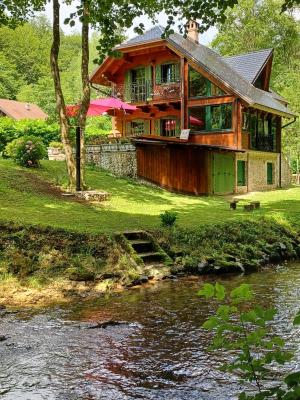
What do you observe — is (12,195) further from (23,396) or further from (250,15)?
(250,15)

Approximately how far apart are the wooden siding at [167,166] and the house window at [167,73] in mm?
7446

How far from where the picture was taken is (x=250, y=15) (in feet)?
150

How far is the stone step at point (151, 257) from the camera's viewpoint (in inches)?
451

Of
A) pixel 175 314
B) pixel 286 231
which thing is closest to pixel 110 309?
pixel 175 314

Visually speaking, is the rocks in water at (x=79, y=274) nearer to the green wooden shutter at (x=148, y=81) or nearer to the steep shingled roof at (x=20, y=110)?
the green wooden shutter at (x=148, y=81)

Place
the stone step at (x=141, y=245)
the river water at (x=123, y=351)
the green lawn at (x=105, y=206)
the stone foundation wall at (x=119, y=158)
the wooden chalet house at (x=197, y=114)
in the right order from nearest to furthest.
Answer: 1. the river water at (x=123, y=351)
2. the stone step at (x=141, y=245)
3. the green lawn at (x=105, y=206)
4. the stone foundation wall at (x=119, y=158)
5. the wooden chalet house at (x=197, y=114)

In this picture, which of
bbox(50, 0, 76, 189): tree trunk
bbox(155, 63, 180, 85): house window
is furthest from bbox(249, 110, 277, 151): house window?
bbox(50, 0, 76, 189): tree trunk

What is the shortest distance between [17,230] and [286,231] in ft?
28.0

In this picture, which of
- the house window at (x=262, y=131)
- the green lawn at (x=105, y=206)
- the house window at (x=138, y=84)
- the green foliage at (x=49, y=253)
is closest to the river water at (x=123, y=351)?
the green foliage at (x=49, y=253)

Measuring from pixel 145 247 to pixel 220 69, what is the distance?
20.4m

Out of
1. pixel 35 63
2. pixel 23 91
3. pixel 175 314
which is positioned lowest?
pixel 175 314

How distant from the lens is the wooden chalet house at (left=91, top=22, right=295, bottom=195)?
25.0 metres

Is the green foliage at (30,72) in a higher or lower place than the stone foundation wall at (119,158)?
higher

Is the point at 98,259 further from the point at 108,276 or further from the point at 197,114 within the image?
Result: the point at 197,114
